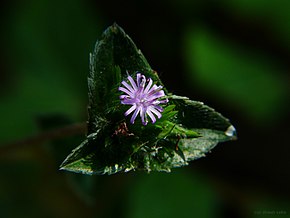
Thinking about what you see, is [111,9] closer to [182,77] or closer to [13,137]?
[182,77]

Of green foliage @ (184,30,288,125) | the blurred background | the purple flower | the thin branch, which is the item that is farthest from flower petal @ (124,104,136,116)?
green foliage @ (184,30,288,125)

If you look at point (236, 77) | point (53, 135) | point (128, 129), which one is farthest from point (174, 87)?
point (128, 129)

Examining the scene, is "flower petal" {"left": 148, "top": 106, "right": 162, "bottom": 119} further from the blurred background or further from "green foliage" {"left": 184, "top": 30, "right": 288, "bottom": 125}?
"green foliage" {"left": 184, "top": 30, "right": 288, "bottom": 125}

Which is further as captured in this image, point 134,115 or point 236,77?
point 236,77

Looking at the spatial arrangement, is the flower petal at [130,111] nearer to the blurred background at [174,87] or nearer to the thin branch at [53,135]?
the thin branch at [53,135]

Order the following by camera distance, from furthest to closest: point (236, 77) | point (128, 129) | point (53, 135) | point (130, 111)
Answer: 1. point (236, 77)
2. point (53, 135)
3. point (128, 129)
4. point (130, 111)

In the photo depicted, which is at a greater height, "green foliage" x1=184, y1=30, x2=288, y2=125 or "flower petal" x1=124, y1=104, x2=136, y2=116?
"flower petal" x1=124, y1=104, x2=136, y2=116

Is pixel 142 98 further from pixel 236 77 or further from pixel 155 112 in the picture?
pixel 236 77
